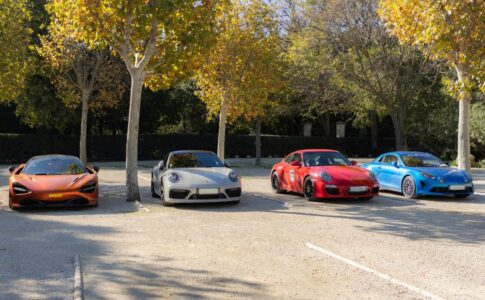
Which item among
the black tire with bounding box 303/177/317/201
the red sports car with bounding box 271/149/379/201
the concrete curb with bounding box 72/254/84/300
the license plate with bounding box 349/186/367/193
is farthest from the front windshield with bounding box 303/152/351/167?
the concrete curb with bounding box 72/254/84/300

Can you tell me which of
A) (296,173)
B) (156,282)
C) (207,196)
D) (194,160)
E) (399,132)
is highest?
(399,132)

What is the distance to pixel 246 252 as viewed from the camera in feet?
Result: 24.0

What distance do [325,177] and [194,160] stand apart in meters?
3.42

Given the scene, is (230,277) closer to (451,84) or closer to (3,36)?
(451,84)

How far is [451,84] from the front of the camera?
1431cm

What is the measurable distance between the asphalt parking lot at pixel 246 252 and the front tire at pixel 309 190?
3.96 ft

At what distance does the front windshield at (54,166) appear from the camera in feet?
40.8

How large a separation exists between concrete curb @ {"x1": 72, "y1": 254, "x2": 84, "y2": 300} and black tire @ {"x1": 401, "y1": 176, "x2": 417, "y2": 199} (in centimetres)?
980

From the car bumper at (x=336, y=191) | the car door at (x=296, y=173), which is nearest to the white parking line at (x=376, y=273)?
the car bumper at (x=336, y=191)

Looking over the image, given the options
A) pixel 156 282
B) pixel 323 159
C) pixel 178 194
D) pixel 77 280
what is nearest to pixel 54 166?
pixel 178 194

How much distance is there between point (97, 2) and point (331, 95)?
736 inches

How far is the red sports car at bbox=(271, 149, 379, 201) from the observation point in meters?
13.0

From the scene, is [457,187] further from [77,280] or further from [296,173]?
[77,280]

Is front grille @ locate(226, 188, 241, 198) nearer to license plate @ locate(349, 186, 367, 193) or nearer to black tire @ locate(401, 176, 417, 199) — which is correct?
license plate @ locate(349, 186, 367, 193)
